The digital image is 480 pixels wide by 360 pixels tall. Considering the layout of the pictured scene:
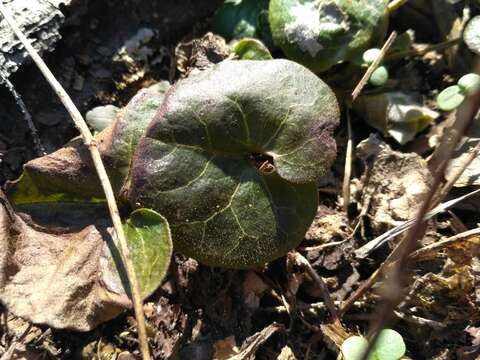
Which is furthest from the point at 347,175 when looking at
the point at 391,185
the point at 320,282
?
the point at 320,282

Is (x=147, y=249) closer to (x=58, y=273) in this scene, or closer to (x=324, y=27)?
(x=58, y=273)

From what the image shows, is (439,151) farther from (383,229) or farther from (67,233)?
(67,233)

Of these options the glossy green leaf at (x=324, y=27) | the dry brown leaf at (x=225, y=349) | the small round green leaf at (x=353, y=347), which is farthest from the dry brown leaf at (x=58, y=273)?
the glossy green leaf at (x=324, y=27)

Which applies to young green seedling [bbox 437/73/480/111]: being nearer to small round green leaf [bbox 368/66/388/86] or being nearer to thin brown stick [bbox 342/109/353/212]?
small round green leaf [bbox 368/66/388/86]

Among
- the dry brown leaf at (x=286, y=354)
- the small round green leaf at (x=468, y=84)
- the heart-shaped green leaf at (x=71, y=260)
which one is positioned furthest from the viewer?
the small round green leaf at (x=468, y=84)

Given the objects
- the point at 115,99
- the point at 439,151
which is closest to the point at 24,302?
the point at 115,99

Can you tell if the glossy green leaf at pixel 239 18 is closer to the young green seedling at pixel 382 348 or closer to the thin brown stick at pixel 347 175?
the thin brown stick at pixel 347 175

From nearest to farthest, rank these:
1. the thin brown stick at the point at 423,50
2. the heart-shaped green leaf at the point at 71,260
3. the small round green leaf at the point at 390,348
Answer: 1. the small round green leaf at the point at 390,348
2. the heart-shaped green leaf at the point at 71,260
3. the thin brown stick at the point at 423,50

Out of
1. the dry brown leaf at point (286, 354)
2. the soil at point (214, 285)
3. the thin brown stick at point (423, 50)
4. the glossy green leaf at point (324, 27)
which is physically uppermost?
the glossy green leaf at point (324, 27)
